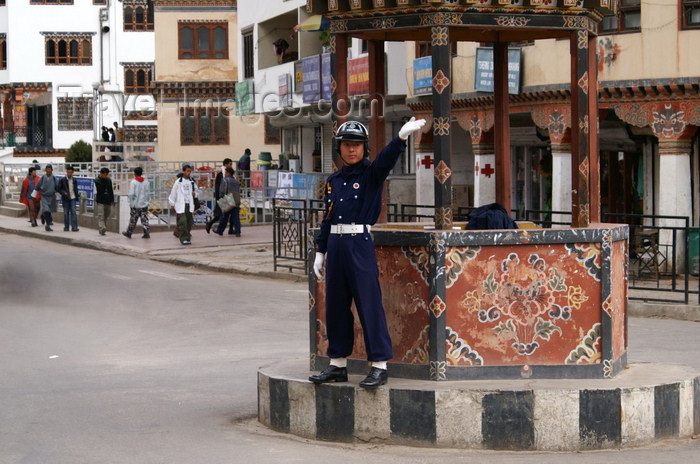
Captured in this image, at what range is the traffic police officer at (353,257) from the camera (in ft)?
26.4

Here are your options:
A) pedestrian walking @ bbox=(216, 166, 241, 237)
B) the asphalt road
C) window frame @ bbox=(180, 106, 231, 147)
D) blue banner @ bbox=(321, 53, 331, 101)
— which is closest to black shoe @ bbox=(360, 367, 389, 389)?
the asphalt road

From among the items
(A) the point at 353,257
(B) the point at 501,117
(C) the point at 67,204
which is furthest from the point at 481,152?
(A) the point at 353,257

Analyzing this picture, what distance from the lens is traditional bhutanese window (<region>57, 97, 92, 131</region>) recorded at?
7056 cm

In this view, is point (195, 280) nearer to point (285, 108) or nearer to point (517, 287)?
point (517, 287)

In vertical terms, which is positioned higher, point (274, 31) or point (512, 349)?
point (274, 31)

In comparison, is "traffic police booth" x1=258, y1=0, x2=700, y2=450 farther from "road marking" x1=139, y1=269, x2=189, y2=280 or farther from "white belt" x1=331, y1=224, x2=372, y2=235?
"road marking" x1=139, y1=269, x2=189, y2=280

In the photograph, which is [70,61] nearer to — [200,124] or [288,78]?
[200,124]

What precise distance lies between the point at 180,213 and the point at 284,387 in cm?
1926

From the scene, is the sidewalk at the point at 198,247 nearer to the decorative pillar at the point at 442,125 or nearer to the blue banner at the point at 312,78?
the blue banner at the point at 312,78

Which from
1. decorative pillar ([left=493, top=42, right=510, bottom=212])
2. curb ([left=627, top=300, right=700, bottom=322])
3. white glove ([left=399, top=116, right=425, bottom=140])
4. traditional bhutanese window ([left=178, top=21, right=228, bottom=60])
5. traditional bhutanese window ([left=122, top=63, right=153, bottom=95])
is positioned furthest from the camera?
traditional bhutanese window ([left=122, top=63, right=153, bottom=95])

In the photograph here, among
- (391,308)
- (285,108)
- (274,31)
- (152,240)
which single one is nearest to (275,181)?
(285,108)

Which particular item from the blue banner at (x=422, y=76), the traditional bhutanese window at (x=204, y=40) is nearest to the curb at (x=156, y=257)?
the blue banner at (x=422, y=76)

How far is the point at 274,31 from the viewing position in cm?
4084

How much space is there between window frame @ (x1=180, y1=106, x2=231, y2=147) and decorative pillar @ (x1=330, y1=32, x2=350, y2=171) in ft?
139
